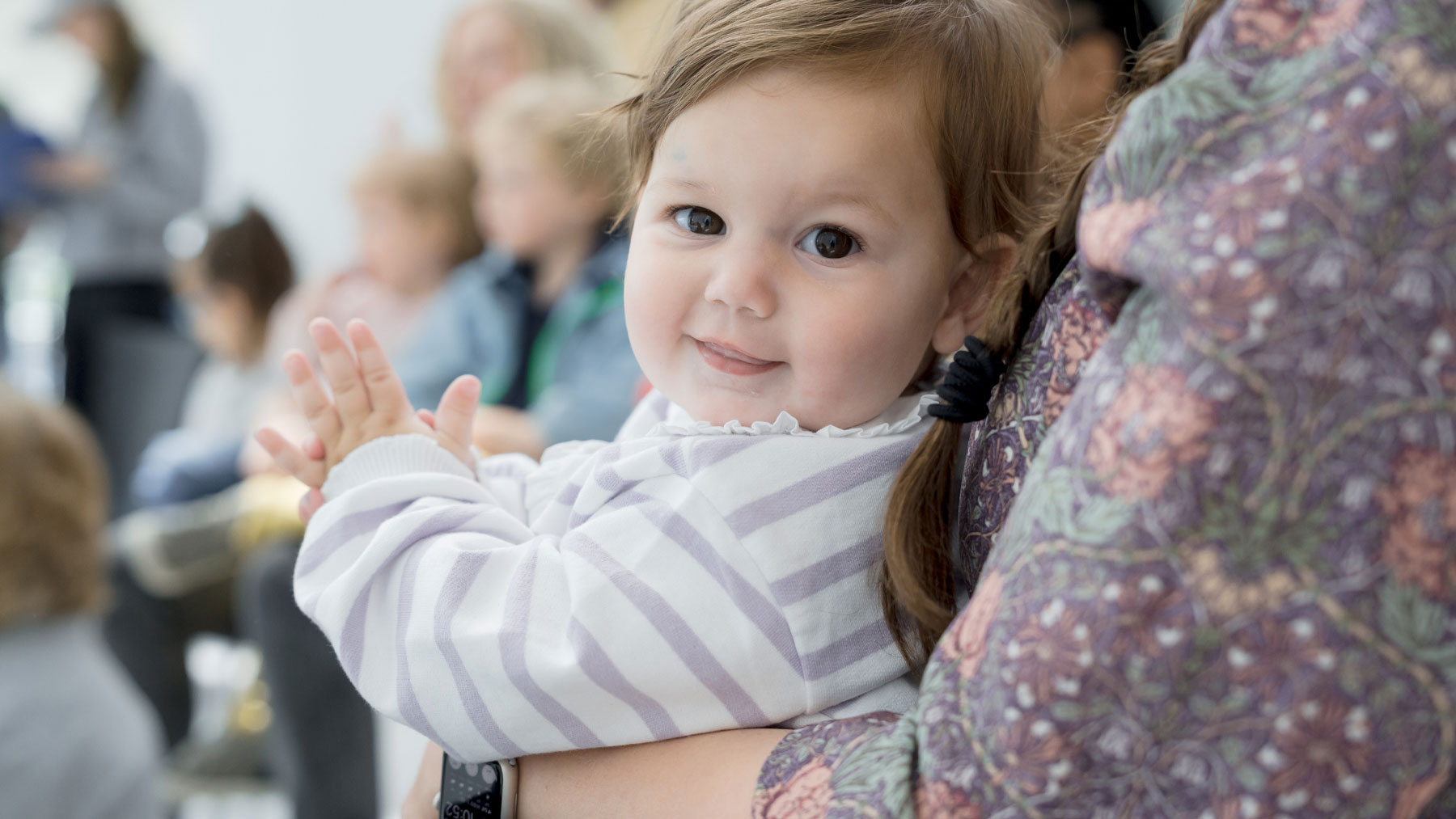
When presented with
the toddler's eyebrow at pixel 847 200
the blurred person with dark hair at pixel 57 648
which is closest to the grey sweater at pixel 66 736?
the blurred person with dark hair at pixel 57 648

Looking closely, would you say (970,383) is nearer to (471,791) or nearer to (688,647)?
(688,647)

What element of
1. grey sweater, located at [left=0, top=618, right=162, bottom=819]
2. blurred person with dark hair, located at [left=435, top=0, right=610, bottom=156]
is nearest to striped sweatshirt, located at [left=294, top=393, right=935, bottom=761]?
grey sweater, located at [left=0, top=618, right=162, bottom=819]

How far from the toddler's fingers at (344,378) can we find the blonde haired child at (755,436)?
3.5 inches

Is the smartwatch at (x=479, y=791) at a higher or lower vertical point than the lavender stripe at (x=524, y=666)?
lower

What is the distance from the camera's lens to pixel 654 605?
0.75 metres

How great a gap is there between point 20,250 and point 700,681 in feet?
16.1

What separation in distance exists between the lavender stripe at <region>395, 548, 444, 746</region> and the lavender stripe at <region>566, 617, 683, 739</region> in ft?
0.37

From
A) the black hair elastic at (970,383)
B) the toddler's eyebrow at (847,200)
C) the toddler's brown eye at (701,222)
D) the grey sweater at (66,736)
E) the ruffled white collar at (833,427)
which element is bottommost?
the grey sweater at (66,736)

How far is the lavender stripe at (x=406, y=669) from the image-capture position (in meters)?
0.78

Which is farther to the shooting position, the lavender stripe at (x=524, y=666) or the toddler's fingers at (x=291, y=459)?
the toddler's fingers at (x=291, y=459)

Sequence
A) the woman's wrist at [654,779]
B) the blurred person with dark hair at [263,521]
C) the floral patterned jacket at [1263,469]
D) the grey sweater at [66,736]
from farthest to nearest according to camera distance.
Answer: the blurred person with dark hair at [263,521]
the grey sweater at [66,736]
the woman's wrist at [654,779]
the floral patterned jacket at [1263,469]

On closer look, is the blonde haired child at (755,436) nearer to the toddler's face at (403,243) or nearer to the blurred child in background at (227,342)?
the toddler's face at (403,243)

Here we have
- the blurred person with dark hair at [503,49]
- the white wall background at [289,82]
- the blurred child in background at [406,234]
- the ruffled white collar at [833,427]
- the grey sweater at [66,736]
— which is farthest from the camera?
the white wall background at [289,82]

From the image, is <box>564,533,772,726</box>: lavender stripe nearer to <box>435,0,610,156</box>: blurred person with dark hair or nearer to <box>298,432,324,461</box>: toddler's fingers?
<box>298,432,324,461</box>: toddler's fingers
